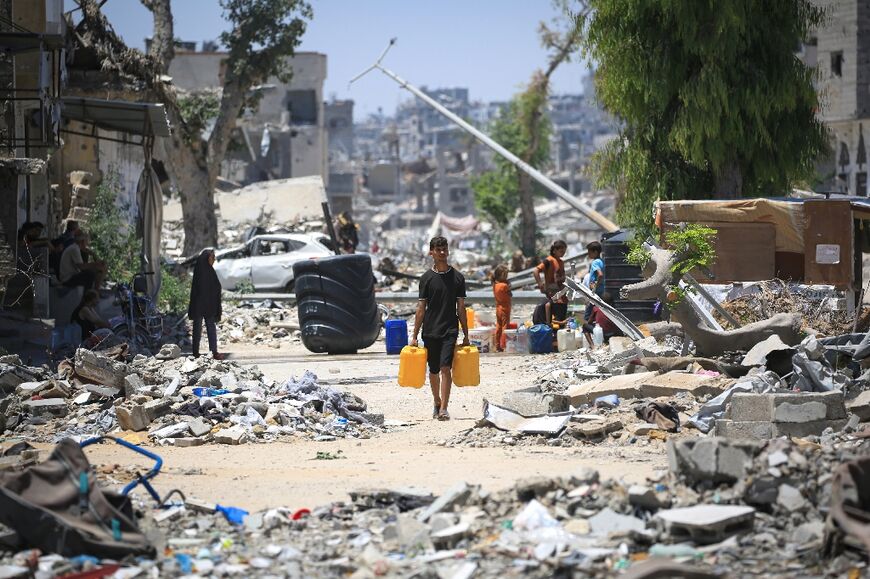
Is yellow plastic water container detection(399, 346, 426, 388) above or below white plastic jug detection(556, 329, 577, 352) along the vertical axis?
above

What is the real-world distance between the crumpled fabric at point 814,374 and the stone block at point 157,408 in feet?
18.0

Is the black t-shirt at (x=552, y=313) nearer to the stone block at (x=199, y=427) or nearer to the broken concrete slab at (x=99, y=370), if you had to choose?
the broken concrete slab at (x=99, y=370)

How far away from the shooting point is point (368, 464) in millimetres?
9227

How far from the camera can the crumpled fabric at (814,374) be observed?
10211 millimetres

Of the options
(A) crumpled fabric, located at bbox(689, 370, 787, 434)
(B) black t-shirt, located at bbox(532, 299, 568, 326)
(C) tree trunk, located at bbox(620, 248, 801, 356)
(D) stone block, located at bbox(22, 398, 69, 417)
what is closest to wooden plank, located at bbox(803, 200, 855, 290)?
(C) tree trunk, located at bbox(620, 248, 801, 356)

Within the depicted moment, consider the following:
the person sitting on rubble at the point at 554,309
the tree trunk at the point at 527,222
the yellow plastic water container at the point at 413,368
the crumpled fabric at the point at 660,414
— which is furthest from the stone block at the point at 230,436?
the tree trunk at the point at 527,222

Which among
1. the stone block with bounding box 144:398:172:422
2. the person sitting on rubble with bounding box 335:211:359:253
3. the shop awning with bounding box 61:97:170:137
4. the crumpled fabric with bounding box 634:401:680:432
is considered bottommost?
the stone block with bounding box 144:398:172:422

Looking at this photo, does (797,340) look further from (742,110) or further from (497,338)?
(742,110)

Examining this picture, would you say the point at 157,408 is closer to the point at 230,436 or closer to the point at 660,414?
the point at 230,436

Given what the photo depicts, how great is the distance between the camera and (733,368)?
1145 centimetres

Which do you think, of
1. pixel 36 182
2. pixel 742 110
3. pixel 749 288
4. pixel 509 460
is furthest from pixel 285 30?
pixel 509 460

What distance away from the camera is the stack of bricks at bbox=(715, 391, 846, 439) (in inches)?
366

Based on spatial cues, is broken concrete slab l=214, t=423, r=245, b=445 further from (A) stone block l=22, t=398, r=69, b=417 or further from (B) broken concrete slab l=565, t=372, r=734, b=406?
(B) broken concrete slab l=565, t=372, r=734, b=406

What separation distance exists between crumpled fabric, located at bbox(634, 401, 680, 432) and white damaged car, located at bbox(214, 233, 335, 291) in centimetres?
1914
